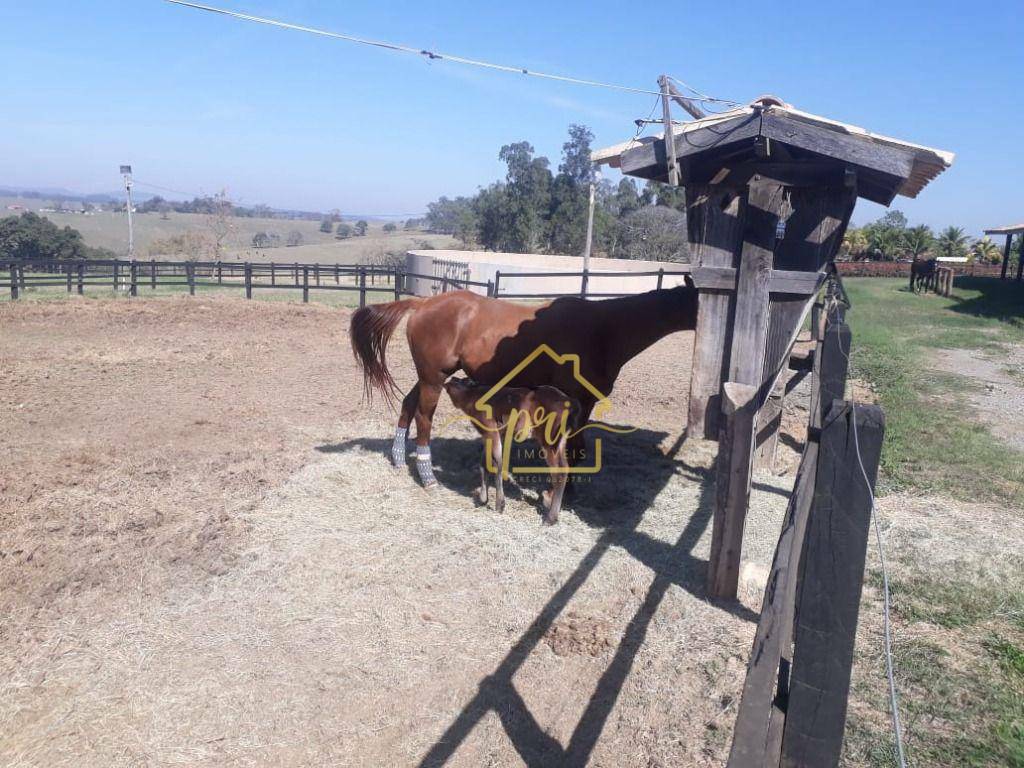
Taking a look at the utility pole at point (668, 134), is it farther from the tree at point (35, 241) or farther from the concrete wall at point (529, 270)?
the tree at point (35, 241)

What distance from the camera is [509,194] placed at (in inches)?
1699

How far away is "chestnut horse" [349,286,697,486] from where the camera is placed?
5.29 meters

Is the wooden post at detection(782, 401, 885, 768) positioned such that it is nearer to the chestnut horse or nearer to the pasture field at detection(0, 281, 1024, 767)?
the pasture field at detection(0, 281, 1024, 767)

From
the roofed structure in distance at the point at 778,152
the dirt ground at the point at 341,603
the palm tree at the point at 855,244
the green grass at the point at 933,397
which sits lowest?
the dirt ground at the point at 341,603

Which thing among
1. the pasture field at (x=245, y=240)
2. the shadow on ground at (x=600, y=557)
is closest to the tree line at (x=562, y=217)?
the pasture field at (x=245, y=240)

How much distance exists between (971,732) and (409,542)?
308 cm

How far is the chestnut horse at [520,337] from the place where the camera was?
5.29 metres

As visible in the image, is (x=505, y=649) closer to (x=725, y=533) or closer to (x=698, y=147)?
(x=725, y=533)

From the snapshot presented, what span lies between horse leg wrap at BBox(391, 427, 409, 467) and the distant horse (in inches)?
1066

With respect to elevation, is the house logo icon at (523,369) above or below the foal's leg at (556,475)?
above

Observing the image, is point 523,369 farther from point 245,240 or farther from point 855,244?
point 245,240

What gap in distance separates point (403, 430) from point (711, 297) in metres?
2.95

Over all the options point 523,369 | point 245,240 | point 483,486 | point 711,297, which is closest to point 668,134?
point 711,297

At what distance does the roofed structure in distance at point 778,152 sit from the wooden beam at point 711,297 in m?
0.12
